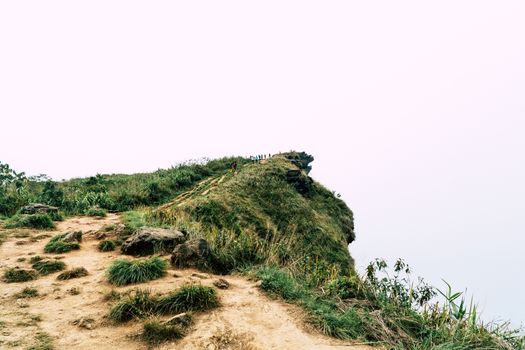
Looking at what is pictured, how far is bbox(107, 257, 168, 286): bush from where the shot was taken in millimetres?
5895

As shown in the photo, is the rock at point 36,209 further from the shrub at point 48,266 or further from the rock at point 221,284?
the rock at point 221,284

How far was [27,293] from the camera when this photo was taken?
5.59 m

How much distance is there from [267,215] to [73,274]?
15955 mm

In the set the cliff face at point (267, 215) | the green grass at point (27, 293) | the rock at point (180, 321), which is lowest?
the green grass at point (27, 293)

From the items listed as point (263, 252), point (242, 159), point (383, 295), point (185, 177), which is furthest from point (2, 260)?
point (242, 159)

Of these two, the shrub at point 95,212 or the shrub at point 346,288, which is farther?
the shrub at point 95,212

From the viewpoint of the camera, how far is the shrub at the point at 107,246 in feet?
26.5

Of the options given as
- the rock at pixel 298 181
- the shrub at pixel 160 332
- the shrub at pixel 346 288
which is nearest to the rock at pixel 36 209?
the shrub at pixel 160 332

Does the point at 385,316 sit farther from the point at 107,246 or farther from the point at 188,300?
the point at 107,246

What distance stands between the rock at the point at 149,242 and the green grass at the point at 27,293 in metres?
2.05

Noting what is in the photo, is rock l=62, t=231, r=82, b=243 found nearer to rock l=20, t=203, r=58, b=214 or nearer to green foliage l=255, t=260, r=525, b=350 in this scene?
rock l=20, t=203, r=58, b=214

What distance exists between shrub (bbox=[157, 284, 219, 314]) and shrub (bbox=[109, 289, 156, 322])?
0.15 m

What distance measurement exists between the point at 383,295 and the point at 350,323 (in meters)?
1.46

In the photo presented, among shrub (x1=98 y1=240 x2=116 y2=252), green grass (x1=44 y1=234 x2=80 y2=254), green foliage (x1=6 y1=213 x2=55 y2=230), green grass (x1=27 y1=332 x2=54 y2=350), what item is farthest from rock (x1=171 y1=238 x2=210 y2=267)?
green foliage (x1=6 y1=213 x2=55 y2=230)
